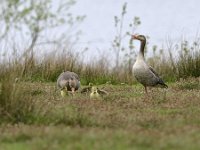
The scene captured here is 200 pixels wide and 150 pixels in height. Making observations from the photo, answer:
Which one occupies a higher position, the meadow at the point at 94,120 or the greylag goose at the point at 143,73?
the greylag goose at the point at 143,73

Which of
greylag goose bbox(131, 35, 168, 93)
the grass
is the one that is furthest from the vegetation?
greylag goose bbox(131, 35, 168, 93)

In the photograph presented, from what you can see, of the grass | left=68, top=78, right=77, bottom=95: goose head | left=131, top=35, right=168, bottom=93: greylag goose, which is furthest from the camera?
left=131, top=35, right=168, bottom=93: greylag goose

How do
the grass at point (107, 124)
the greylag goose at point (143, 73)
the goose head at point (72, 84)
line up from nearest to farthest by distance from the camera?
the grass at point (107, 124)
the goose head at point (72, 84)
the greylag goose at point (143, 73)

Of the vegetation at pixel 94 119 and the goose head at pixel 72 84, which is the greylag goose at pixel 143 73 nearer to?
the vegetation at pixel 94 119

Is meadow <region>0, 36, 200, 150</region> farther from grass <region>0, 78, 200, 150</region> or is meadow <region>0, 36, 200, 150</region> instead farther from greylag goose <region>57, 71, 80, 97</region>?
greylag goose <region>57, 71, 80, 97</region>

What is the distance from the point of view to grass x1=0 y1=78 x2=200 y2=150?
7.39 m

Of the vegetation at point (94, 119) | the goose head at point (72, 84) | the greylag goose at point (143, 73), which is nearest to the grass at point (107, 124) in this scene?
the vegetation at point (94, 119)

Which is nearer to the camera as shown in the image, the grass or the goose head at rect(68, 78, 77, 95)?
the grass

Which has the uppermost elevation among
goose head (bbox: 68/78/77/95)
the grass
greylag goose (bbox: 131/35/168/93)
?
greylag goose (bbox: 131/35/168/93)

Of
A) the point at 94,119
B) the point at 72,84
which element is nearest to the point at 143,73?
the point at 72,84

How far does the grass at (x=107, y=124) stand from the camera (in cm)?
739

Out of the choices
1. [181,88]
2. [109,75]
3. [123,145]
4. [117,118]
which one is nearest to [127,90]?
[181,88]

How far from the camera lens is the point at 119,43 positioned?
23.5 meters

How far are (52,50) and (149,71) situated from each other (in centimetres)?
674
